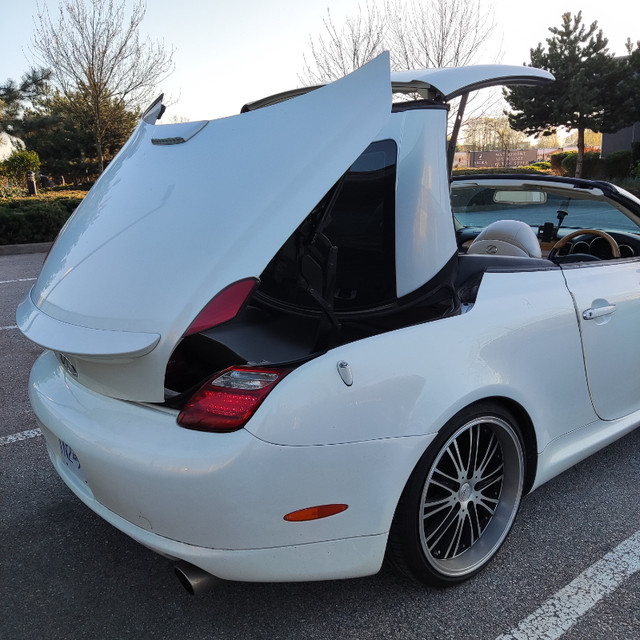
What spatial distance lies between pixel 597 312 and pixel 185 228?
172cm

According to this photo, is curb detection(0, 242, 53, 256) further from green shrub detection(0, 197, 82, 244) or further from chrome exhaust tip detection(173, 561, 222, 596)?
chrome exhaust tip detection(173, 561, 222, 596)

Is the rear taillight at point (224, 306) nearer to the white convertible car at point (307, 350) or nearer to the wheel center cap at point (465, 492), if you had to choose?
the white convertible car at point (307, 350)

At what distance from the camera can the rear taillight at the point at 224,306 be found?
166cm

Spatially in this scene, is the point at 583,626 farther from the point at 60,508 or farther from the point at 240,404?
the point at 60,508

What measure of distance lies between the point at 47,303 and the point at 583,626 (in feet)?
6.59

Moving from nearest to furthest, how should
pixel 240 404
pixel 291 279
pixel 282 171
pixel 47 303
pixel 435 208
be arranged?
pixel 240 404, pixel 282 171, pixel 47 303, pixel 435 208, pixel 291 279

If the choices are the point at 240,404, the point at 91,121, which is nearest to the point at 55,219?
the point at 91,121

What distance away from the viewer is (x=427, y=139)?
2102 millimetres

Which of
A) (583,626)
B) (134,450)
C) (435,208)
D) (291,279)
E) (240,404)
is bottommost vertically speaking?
(583,626)

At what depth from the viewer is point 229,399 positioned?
5.64ft

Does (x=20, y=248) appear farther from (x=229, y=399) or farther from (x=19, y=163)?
(x=19, y=163)

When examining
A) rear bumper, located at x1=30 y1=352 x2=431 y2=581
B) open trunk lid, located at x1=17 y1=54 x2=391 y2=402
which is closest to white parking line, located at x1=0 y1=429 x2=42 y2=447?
open trunk lid, located at x1=17 y1=54 x2=391 y2=402

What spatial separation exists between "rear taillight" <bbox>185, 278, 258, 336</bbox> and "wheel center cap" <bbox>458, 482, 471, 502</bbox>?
1068mm

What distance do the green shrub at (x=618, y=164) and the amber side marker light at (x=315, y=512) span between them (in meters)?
25.6
